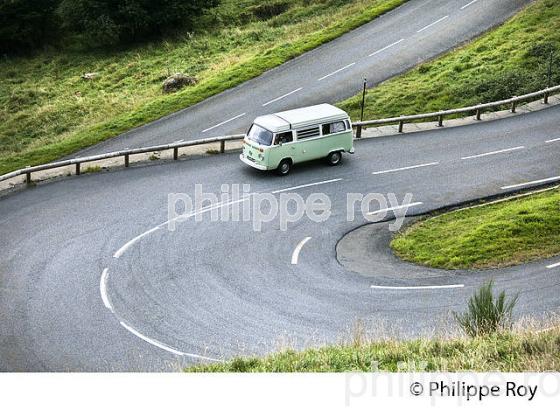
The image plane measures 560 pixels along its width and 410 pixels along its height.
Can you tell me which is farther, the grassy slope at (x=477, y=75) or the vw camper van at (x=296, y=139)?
the grassy slope at (x=477, y=75)

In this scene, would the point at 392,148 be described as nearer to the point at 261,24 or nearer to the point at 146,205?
the point at 146,205

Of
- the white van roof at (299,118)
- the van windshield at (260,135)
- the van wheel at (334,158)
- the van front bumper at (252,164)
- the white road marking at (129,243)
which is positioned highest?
the white van roof at (299,118)

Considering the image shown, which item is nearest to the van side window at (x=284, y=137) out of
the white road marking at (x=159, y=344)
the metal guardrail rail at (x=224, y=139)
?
the metal guardrail rail at (x=224, y=139)

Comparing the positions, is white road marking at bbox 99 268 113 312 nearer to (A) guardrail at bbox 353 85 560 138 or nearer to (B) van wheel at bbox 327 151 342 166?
(B) van wheel at bbox 327 151 342 166

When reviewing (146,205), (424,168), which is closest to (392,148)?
(424,168)

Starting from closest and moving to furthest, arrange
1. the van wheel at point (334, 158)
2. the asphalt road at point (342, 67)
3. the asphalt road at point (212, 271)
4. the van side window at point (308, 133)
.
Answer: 1. the asphalt road at point (212, 271)
2. the van side window at point (308, 133)
3. the van wheel at point (334, 158)
4. the asphalt road at point (342, 67)

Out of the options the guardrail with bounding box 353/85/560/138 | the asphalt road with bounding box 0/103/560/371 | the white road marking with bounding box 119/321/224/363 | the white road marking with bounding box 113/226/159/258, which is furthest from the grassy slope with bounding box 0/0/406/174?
the white road marking with bounding box 119/321/224/363

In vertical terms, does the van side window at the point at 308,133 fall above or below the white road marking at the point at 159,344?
above

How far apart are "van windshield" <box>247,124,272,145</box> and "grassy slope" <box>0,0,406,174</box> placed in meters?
8.58

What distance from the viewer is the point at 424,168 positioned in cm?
3162

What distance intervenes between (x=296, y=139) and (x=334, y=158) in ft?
Answer: 6.18

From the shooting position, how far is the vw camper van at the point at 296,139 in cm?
3075

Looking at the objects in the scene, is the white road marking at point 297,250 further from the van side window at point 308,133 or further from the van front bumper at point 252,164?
the van side window at point 308,133

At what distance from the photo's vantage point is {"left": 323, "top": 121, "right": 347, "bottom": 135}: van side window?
31.7 m
